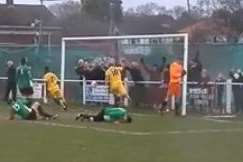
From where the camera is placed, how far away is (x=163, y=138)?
1828 cm

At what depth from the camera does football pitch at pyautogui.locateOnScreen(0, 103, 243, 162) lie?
582 inches

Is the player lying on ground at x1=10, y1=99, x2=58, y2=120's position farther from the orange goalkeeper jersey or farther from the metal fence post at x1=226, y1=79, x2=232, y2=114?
the metal fence post at x1=226, y1=79, x2=232, y2=114

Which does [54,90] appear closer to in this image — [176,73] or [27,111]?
[176,73]

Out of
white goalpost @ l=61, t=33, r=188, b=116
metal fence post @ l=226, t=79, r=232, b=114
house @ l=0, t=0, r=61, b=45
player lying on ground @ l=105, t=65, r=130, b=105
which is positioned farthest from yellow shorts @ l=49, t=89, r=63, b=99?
house @ l=0, t=0, r=61, b=45

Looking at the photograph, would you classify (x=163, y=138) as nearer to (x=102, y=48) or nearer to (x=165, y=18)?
(x=102, y=48)

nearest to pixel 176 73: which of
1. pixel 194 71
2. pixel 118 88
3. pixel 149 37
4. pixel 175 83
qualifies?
pixel 175 83

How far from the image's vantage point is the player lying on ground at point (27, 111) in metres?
23.4

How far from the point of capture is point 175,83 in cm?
2620

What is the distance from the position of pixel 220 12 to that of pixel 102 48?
25.2 metres

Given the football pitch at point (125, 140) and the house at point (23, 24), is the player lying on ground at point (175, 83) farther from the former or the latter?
the house at point (23, 24)

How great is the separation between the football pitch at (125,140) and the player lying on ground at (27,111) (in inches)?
17.2

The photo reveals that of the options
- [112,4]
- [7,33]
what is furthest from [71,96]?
[7,33]

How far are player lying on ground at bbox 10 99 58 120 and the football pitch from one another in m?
0.44

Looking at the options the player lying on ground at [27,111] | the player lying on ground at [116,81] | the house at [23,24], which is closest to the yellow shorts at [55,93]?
the player lying on ground at [116,81]
